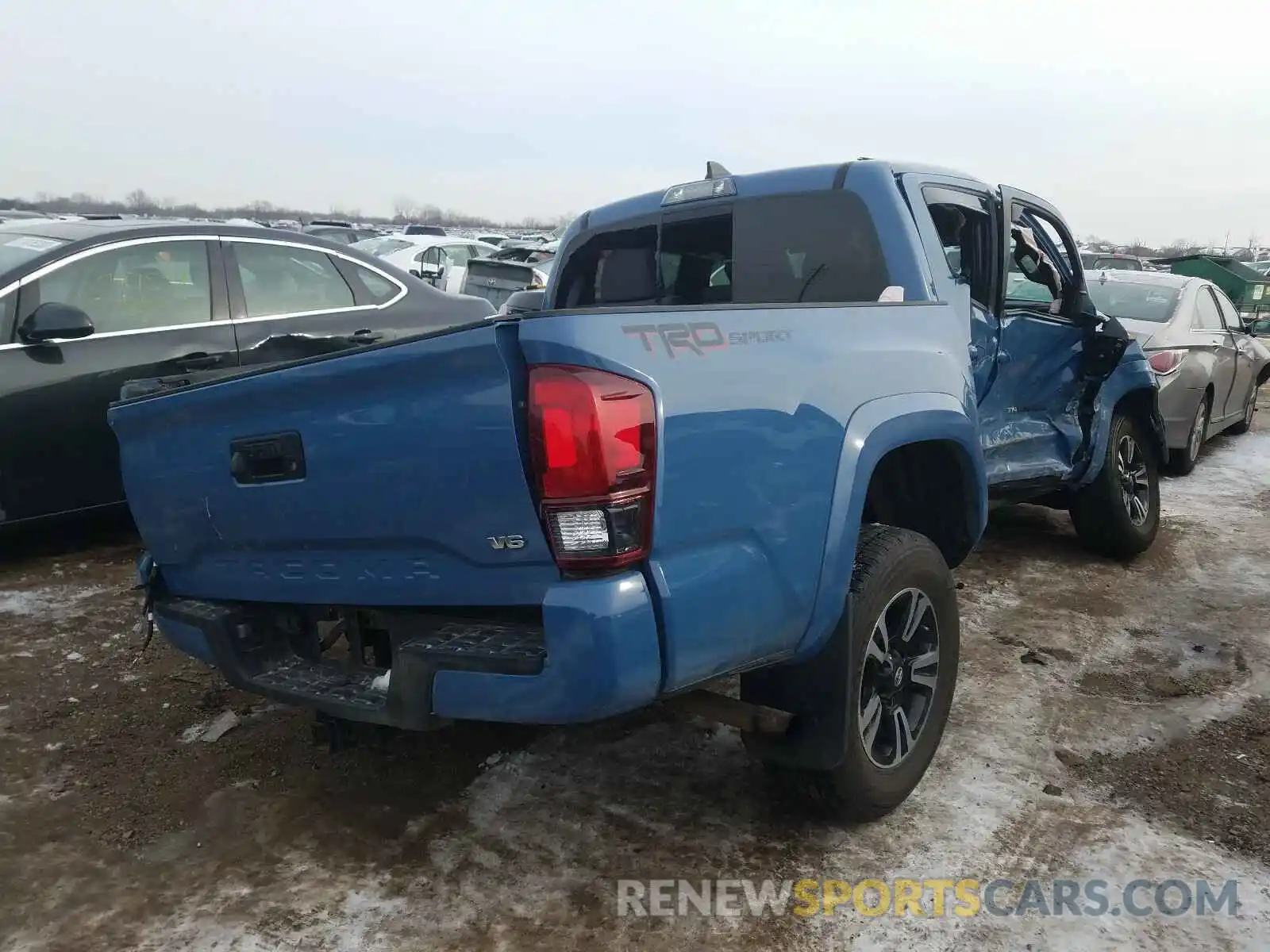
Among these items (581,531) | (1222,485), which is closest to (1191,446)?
(1222,485)

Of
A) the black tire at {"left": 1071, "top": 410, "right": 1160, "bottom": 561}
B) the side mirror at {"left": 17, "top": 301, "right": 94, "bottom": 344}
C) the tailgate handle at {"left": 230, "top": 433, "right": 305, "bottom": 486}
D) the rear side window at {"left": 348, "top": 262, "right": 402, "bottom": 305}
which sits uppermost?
the rear side window at {"left": 348, "top": 262, "right": 402, "bottom": 305}

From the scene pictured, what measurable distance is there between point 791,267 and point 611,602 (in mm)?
2087

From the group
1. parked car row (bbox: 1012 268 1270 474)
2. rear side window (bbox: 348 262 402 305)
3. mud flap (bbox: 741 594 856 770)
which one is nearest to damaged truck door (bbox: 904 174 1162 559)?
mud flap (bbox: 741 594 856 770)

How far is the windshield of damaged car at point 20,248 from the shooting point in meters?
4.80

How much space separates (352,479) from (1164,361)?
6677 millimetres

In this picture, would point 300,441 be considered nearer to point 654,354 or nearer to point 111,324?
point 654,354

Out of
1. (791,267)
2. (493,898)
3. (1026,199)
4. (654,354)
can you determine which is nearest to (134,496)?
(493,898)

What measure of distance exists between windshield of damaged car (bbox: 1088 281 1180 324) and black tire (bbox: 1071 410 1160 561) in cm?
230

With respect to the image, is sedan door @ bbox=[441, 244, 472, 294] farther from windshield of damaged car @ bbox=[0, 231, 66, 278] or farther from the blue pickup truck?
the blue pickup truck

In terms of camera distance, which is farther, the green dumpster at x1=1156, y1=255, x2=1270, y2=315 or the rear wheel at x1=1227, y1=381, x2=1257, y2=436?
the green dumpster at x1=1156, y1=255, x2=1270, y2=315

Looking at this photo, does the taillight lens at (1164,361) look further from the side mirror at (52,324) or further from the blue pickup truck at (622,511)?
the side mirror at (52,324)

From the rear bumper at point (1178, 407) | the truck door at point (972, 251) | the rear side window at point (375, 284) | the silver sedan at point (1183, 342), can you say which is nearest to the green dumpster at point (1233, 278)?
the silver sedan at point (1183, 342)

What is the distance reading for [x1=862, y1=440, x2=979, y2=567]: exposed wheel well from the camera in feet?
10.4

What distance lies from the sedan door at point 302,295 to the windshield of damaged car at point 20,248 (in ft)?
2.78
